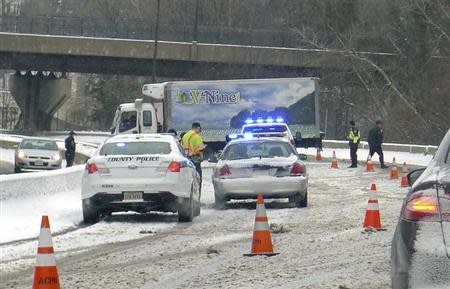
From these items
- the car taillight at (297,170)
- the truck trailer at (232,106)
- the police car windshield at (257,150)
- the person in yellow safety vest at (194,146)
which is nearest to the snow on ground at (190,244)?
the car taillight at (297,170)

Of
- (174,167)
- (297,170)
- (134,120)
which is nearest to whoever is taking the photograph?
(174,167)

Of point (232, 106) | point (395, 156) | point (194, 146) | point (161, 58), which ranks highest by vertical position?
point (161, 58)

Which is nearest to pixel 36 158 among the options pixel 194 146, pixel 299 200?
pixel 194 146

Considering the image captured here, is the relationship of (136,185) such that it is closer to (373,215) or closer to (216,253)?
(373,215)

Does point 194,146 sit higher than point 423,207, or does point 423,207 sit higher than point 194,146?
point 423,207

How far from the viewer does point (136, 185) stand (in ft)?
54.9

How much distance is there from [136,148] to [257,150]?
373cm

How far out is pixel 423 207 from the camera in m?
6.22

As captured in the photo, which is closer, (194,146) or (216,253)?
(216,253)

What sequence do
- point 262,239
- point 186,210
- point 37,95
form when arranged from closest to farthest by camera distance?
point 262,239 → point 186,210 → point 37,95

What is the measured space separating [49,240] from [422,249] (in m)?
3.60

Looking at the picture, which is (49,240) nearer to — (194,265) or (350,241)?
(194,265)

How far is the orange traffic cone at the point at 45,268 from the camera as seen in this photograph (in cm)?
844

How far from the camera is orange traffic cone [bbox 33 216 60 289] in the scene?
8438 millimetres
